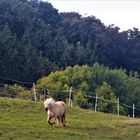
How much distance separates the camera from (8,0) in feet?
306

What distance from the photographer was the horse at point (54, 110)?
75.6 feet

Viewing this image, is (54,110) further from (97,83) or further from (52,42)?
(52,42)

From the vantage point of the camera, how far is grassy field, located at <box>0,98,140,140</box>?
20.7m

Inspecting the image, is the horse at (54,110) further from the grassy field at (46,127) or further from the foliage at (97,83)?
the foliage at (97,83)

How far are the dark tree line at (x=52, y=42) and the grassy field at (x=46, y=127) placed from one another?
42.4 metres

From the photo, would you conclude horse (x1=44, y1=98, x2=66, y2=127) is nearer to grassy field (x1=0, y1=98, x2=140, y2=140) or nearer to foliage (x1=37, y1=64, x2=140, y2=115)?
grassy field (x1=0, y1=98, x2=140, y2=140)

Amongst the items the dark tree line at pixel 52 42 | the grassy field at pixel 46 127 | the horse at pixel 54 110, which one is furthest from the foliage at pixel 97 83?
the horse at pixel 54 110

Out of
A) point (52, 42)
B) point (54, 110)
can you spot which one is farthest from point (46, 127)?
point (52, 42)

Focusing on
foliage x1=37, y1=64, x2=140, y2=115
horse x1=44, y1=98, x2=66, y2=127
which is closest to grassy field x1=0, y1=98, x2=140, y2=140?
horse x1=44, y1=98, x2=66, y2=127

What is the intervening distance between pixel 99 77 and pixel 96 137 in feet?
170

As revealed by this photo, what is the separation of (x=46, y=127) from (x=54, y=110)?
3.71 feet

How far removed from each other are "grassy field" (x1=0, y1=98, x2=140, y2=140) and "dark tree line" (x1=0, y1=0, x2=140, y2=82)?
1668 inches

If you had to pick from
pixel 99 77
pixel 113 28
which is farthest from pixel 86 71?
pixel 113 28

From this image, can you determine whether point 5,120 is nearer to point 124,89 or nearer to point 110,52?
point 124,89
